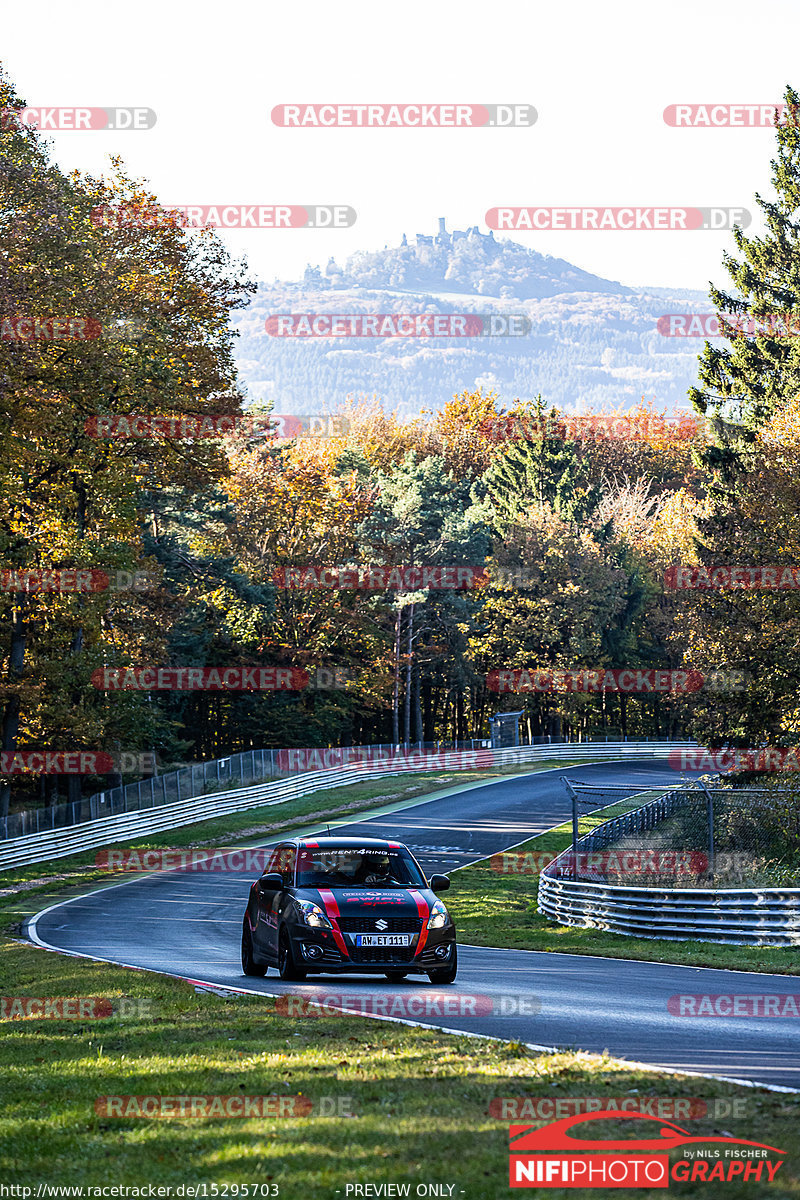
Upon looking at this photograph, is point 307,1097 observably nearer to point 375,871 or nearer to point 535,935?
point 375,871

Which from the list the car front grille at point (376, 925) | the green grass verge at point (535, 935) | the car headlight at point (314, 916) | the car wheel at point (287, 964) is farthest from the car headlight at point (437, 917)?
the green grass verge at point (535, 935)

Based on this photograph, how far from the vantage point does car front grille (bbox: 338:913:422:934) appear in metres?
13.6

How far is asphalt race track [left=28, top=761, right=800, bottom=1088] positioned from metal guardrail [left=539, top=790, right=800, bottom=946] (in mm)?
929

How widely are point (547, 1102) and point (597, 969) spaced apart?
32.7ft

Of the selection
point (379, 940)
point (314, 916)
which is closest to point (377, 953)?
point (379, 940)

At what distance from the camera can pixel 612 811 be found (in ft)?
154

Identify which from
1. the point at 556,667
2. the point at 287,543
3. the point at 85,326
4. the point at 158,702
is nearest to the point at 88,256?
the point at 85,326

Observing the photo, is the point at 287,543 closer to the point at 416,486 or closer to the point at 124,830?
the point at 416,486

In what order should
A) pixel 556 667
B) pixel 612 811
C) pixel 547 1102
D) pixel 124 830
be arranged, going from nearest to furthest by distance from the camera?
pixel 547 1102
pixel 124 830
pixel 612 811
pixel 556 667

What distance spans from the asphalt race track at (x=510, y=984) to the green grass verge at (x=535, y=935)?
543 millimetres

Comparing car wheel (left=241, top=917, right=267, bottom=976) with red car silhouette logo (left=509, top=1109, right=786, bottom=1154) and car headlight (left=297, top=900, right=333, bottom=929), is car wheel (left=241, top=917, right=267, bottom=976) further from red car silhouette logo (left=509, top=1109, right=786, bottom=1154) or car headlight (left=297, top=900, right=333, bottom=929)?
red car silhouette logo (left=509, top=1109, right=786, bottom=1154)

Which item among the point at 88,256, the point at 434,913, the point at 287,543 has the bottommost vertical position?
the point at 434,913

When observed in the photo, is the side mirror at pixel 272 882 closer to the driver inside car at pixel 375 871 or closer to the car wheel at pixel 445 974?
the driver inside car at pixel 375 871

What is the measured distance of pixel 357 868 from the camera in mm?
14570
